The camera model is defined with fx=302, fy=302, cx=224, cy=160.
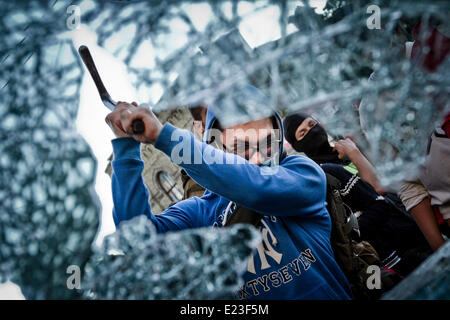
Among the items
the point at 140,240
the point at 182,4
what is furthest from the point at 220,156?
the point at 182,4

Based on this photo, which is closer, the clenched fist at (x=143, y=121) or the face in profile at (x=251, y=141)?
the clenched fist at (x=143, y=121)

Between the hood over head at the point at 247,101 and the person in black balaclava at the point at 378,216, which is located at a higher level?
the hood over head at the point at 247,101

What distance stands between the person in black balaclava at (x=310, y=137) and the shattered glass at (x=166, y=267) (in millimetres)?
1390

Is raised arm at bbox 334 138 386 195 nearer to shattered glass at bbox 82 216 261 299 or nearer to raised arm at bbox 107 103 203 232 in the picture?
shattered glass at bbox 82 216 261 299

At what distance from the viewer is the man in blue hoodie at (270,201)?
3.45ft

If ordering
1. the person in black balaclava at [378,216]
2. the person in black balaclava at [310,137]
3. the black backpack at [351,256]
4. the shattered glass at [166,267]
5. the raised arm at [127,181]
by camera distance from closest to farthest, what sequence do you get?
1. the shattered glass at [166,267]
2. the raised arm at [127,181]
3. the black backpack at [351,256]
4. the person in black balaclava at [378,216]
5. the person in black balaclava at [310,137]

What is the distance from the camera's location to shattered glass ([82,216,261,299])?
0.85 m

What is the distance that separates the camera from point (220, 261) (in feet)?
3.10

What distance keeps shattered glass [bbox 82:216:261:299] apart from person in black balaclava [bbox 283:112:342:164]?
54.7 inches
